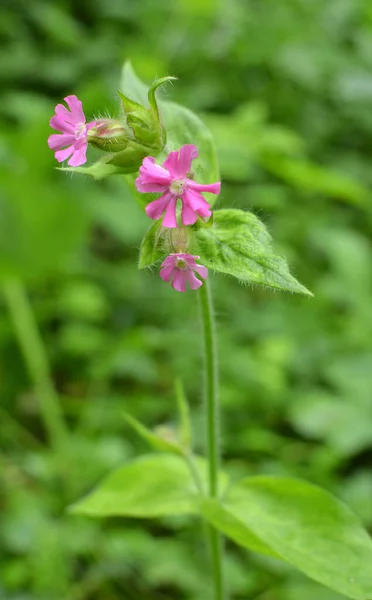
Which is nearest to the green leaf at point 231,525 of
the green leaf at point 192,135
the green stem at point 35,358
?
the green leaf at point 192,135

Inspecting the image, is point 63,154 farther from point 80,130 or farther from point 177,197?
point 177,197

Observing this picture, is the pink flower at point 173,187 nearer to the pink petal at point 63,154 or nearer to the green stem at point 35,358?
the pink petal at point 63,154

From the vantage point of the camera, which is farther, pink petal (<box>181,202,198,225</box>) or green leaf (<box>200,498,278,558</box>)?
green leaf (<box>200,498,278,558</box>)

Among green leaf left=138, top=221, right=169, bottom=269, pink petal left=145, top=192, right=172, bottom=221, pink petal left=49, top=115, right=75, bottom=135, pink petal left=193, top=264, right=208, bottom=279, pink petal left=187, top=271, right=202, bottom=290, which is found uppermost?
pink petal left=49, top=115, right=75, bottom=135

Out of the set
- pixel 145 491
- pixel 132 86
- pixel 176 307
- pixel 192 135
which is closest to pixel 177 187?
pixel 192 135

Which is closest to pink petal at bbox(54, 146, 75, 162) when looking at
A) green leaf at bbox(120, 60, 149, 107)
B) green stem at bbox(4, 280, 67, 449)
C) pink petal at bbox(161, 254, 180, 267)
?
pink petal at bbox(161, 254, 180, 267)

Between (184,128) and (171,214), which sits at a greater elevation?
(184,128)

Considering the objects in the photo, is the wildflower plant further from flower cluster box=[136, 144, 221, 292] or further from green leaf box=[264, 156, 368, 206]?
green leaf box=[264, 156, 368, 206]
